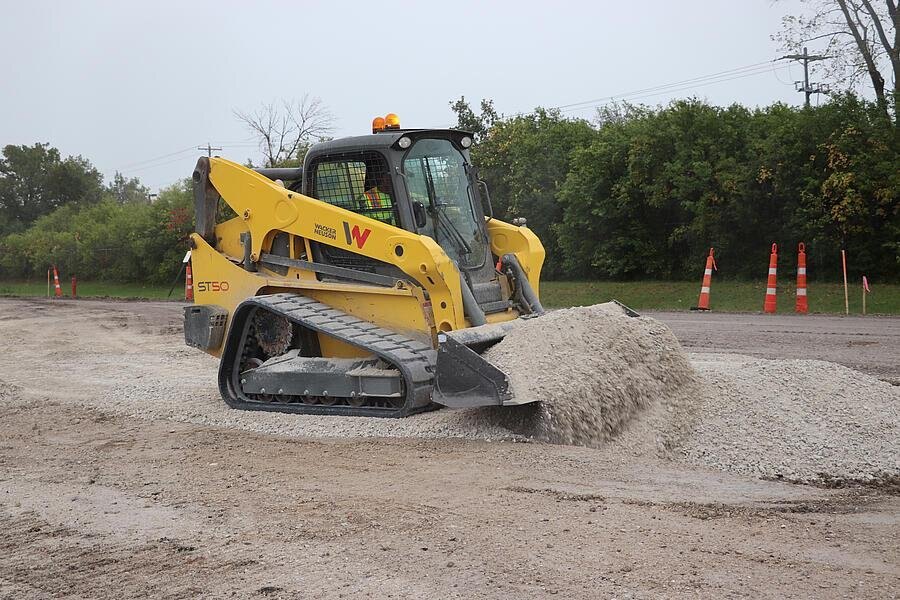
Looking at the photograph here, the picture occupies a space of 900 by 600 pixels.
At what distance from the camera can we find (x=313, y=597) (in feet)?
12.6

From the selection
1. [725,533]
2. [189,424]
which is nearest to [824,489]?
[725,533]

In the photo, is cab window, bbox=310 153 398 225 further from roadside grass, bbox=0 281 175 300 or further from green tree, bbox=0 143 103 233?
green tree, bbox=0 143 103 233

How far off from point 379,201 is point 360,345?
1.47 meters

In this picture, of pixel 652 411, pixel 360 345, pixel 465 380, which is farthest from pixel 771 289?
pixel 465 380

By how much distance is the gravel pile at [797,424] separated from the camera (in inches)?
241

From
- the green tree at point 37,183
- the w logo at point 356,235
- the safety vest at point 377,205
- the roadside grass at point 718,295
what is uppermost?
the green tree at point 37,183

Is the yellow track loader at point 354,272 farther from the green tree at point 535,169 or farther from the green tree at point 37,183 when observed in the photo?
the green tree at point 37,183

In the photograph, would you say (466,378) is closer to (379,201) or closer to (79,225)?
(379,201)

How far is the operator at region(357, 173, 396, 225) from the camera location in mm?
8180

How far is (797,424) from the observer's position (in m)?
6.80

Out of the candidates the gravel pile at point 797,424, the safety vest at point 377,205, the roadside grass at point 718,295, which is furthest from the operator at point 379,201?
the roadside grass at point 718,295

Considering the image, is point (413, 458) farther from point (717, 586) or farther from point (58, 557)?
point (717, 586)

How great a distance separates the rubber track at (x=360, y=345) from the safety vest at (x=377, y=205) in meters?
0.91

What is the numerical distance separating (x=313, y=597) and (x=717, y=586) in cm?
166
